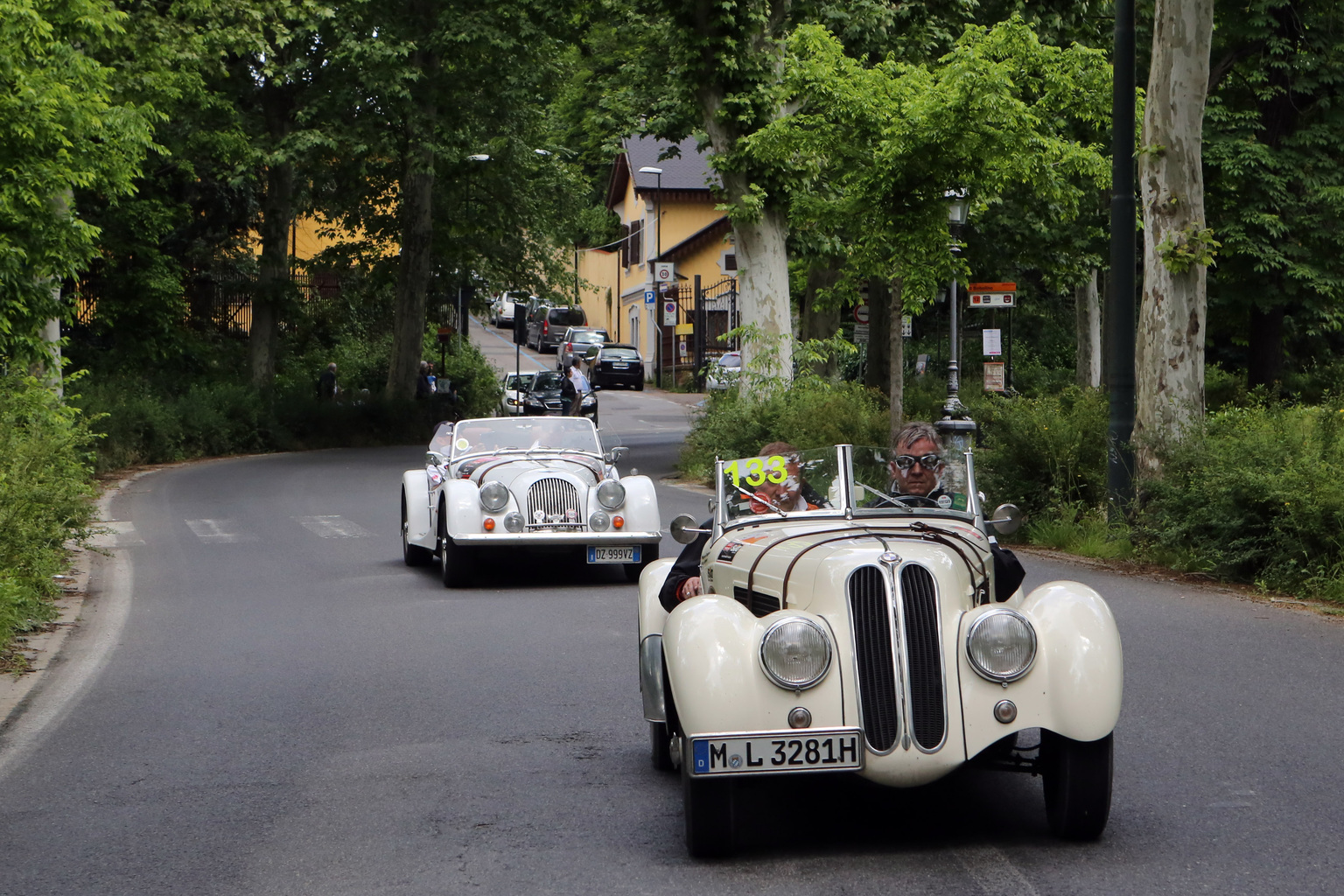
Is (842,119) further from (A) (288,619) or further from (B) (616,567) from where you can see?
(A) (288,619)

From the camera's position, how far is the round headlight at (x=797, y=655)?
16.7 feet

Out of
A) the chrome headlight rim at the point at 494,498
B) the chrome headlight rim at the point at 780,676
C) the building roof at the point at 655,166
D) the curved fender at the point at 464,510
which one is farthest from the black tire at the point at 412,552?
the building roof at the point at 655,166

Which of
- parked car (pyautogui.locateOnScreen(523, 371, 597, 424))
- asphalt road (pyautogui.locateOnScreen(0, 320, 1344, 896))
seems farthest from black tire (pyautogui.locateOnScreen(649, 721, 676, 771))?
parked car (pyautogui.locateOnScreen(523, 371, 597, 424))

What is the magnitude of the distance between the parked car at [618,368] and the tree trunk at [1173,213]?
47177 millimetres

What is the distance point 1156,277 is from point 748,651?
10923 mm

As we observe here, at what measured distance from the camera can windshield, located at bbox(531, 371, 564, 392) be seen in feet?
145

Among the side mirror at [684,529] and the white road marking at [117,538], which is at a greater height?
the side mirror at [684,529]

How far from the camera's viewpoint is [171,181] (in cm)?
3969

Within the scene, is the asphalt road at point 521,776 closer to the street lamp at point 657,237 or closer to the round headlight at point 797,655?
the round headlight at point 797,655

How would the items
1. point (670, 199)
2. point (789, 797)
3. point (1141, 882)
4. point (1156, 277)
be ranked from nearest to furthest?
point (1141, 882), point (789, 797), point (1156, 277), point (670, 199)

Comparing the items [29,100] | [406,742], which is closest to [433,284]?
[29,100]

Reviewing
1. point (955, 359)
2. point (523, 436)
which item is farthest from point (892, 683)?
point (955, 359)

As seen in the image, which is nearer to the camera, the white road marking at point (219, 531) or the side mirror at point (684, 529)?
the side mirror at point (684, 529)

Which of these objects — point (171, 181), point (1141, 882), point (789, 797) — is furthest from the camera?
point (171, 181)
